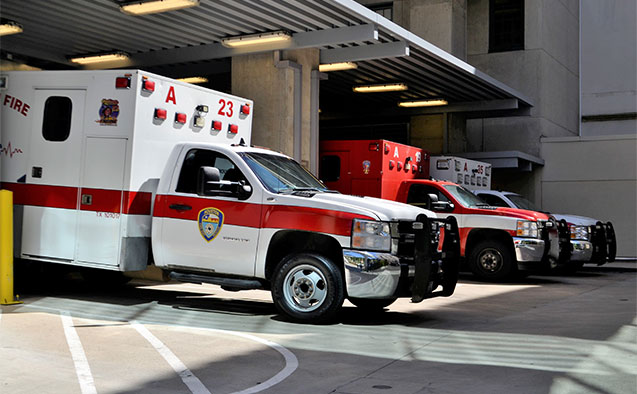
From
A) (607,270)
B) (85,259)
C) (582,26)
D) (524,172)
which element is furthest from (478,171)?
(582,26)

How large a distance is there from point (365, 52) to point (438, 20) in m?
12.0

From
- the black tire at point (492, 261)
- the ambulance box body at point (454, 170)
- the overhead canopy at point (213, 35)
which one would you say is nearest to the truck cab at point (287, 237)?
the overhead canopy at point (213, 35)

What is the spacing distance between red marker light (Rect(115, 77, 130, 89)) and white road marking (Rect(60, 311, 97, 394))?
9.89 ft

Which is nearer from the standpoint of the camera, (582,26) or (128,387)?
(128,387)

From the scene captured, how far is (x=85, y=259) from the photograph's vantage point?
9.88 m

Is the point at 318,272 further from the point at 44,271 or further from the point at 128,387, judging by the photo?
the point at 44,271

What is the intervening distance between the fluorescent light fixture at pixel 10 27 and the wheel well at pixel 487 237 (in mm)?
10159

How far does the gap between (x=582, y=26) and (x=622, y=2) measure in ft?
8.05

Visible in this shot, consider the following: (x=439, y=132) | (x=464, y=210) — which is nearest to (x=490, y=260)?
(x=464, y=210)

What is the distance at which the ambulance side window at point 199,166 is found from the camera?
962cm

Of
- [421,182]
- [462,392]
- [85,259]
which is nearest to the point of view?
[462,392]

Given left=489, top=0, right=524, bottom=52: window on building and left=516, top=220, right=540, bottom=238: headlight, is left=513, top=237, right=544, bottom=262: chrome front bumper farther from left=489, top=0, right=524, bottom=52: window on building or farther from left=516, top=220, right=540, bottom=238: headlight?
left=489, top=0, right=524, bottom=52: window on building

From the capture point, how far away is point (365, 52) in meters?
17.0

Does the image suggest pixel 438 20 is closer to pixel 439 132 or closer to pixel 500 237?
pixel 439 132
